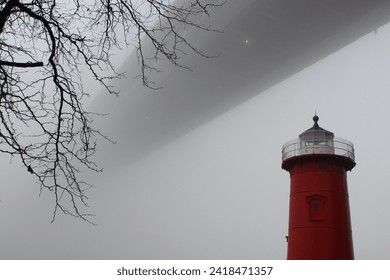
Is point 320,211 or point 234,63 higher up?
point 234,63

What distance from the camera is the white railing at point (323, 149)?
6.86 metres

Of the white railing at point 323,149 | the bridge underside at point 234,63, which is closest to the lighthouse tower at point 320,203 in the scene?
the white railing at point 323,149

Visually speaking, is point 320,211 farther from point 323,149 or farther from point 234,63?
point 234,63

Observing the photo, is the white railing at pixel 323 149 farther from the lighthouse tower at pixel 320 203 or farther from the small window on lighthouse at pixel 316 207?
the small window on lighthouse at pixel 316 207

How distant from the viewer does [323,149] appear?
688 centimetres

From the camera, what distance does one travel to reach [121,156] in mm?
70125

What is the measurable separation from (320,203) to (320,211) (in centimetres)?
11

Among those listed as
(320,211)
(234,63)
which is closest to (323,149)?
(320,211)

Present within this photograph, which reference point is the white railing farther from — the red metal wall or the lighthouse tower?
the red metal wall

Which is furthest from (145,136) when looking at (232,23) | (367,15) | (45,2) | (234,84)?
(45,2)

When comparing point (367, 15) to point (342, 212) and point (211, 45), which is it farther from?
point (342, 212)

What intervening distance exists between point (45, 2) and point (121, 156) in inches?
2718

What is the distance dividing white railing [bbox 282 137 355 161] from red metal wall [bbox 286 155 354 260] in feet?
0.54

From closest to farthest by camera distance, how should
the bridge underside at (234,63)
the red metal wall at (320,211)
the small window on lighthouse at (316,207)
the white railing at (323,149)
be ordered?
the red metal wall at (320,211)
the small window on lighthouse at (316,207)
the white railing at (323,149)
the bridge underside at (234,63)
